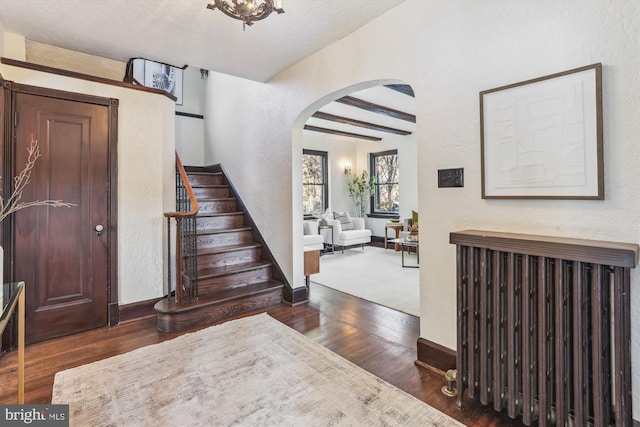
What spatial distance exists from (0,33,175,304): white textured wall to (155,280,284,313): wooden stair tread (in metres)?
0.36

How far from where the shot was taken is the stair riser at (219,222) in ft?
13.8

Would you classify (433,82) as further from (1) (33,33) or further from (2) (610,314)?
(1) (33,33)

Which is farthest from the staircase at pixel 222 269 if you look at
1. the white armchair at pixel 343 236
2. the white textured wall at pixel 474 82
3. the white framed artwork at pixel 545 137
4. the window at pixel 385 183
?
the window at pixel 385 183

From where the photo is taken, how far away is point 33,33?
2.80 meters

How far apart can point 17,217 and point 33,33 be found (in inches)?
66.1

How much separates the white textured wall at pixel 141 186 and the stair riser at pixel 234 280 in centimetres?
47

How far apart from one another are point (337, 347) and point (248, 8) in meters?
Result: 2.54

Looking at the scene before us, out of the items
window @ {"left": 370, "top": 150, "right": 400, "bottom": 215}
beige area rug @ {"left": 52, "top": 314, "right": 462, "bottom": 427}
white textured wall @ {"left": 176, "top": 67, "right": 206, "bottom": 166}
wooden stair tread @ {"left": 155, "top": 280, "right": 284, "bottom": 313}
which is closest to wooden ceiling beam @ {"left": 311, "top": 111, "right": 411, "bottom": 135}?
window @ {"left": 370, "top": 150, "right": 400, "bottom": 215}

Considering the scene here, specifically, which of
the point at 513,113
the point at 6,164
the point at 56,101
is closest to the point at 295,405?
the point at 513,113

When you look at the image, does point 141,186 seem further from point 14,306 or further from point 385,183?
point 385,183

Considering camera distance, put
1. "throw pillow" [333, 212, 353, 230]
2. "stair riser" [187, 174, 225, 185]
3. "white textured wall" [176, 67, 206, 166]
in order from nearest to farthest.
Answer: "stair riser" [187, 174, 225, 185]
"white textured wall" [176, 67, 206, 166]
"throw pillow" [333, 212, 353, 230]

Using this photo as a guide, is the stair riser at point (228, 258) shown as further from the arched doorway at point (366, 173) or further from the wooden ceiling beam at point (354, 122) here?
the wooden ceiling beam at point (354, 122)

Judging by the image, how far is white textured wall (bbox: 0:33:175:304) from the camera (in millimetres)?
3141

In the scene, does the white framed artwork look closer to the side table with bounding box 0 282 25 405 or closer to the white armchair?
the side table with bounding box 0 282 25 405
